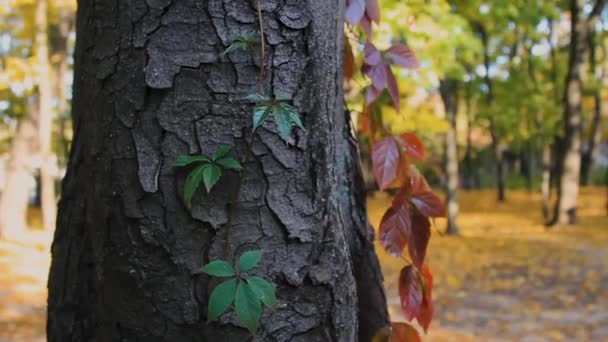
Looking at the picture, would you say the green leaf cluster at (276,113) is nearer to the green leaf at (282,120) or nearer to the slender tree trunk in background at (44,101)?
the green leaf at (282,120)

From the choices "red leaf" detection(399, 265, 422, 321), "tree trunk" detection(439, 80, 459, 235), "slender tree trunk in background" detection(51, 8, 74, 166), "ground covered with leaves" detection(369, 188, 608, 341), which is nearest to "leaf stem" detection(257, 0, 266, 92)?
"red leaf" detection(399, 265, 422, 321)

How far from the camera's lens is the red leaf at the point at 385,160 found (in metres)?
1.60

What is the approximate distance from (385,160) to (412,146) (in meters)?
0.12

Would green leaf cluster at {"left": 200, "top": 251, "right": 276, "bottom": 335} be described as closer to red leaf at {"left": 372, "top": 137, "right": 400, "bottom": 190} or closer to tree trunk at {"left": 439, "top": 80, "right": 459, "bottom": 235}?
red leaf at {"left": 372, "top": 137, "right": 400, "bottom": 190}

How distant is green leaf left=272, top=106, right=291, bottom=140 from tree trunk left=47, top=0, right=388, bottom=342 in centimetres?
9

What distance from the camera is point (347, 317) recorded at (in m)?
1.31

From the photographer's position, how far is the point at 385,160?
1.64 metres

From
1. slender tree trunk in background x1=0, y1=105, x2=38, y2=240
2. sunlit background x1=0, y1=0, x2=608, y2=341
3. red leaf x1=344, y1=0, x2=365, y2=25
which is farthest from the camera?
Answer: slender tree trunk in background x1=0, y1=105, x2=38, y2=240

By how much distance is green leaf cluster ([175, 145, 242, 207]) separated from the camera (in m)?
1.09

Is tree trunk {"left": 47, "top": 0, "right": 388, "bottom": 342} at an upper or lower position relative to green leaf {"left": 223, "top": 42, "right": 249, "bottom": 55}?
lower

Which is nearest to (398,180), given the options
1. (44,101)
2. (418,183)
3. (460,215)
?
(418,183)

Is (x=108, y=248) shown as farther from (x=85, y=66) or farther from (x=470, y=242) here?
(x=470, y=242)

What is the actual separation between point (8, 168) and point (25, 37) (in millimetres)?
3250

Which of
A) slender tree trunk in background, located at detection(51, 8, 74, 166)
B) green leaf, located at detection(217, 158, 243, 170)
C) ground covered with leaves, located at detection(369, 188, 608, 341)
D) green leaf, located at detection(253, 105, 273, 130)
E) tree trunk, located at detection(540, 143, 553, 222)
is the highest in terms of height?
slender tree trunk in background, located at detection(51, 8, 74, 166)
